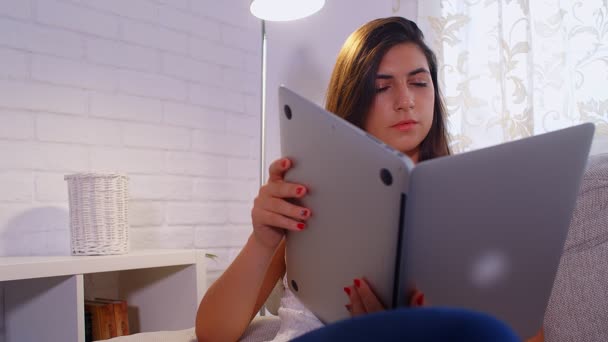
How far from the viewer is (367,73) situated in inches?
43.8

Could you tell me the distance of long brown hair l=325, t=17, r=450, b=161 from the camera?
1114 millimetres

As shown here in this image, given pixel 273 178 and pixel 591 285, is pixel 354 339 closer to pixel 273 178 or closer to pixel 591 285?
pixel 273 178

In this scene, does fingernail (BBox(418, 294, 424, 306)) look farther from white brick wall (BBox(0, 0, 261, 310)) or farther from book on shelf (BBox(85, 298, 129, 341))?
white brick wall (BBox(0, 0, 261, 310))

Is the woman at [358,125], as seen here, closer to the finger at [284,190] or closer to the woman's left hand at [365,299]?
the finger at [284,190]

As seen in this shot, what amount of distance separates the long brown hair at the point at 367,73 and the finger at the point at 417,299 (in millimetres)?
592

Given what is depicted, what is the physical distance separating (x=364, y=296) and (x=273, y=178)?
0.69 feet

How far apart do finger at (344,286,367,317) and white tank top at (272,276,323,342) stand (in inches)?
10.4

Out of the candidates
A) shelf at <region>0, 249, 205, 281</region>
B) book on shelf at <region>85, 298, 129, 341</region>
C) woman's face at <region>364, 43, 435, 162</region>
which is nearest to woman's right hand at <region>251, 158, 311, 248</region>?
woman's face at <region>364, 43, 435, 162</region>

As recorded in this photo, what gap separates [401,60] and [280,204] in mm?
567

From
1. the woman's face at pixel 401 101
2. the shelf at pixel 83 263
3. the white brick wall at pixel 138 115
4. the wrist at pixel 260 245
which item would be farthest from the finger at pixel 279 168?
the white brick wall at pixel 138 115

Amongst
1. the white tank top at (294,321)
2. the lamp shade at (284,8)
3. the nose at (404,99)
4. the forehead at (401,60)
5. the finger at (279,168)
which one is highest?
the lamp shade at (284,8)

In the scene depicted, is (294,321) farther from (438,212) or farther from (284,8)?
(284,8)

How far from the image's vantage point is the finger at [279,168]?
697mm

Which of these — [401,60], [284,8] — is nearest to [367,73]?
[401,60]
